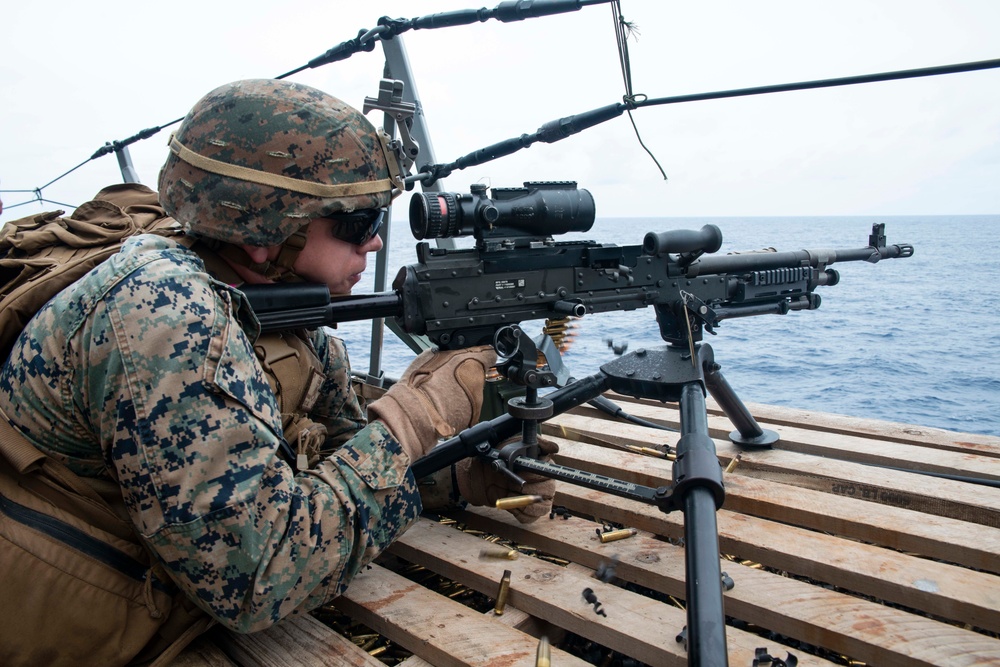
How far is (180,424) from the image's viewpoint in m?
1.58

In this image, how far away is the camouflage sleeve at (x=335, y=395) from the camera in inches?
113

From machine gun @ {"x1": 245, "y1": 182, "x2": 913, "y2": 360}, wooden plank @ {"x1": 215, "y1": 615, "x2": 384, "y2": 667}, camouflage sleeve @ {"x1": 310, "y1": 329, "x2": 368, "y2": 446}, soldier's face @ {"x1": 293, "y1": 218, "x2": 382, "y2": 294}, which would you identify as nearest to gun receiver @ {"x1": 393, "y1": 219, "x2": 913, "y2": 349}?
machine gun @ {"x1": 245, "y1": 182, "x2": 913, "y2": 360}

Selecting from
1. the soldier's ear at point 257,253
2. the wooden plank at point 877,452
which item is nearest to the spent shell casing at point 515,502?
the soldier's ear at point 257,253

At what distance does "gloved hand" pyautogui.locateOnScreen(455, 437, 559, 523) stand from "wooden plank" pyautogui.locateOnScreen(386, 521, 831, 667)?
0.60 ft

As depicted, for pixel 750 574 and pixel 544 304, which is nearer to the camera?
pixel 750 574

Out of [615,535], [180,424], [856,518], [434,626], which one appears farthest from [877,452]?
[180,424]

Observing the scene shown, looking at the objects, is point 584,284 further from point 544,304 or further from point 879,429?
point 879,429

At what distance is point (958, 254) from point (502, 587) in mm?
31292

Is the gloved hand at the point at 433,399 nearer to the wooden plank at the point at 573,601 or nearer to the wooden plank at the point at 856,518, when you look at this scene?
the wooden plank at the point at 573,601

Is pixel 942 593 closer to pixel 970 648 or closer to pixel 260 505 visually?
pixel 970 648

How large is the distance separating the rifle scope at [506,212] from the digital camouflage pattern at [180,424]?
0.89 metres

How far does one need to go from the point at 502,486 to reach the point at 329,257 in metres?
1.21

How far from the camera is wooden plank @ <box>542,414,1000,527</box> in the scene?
291cm

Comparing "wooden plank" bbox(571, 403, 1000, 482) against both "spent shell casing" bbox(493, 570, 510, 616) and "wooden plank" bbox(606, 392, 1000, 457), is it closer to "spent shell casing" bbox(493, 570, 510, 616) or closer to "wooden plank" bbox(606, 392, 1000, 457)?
"wooden plank" bbox(606, 392, 1000, 457)
